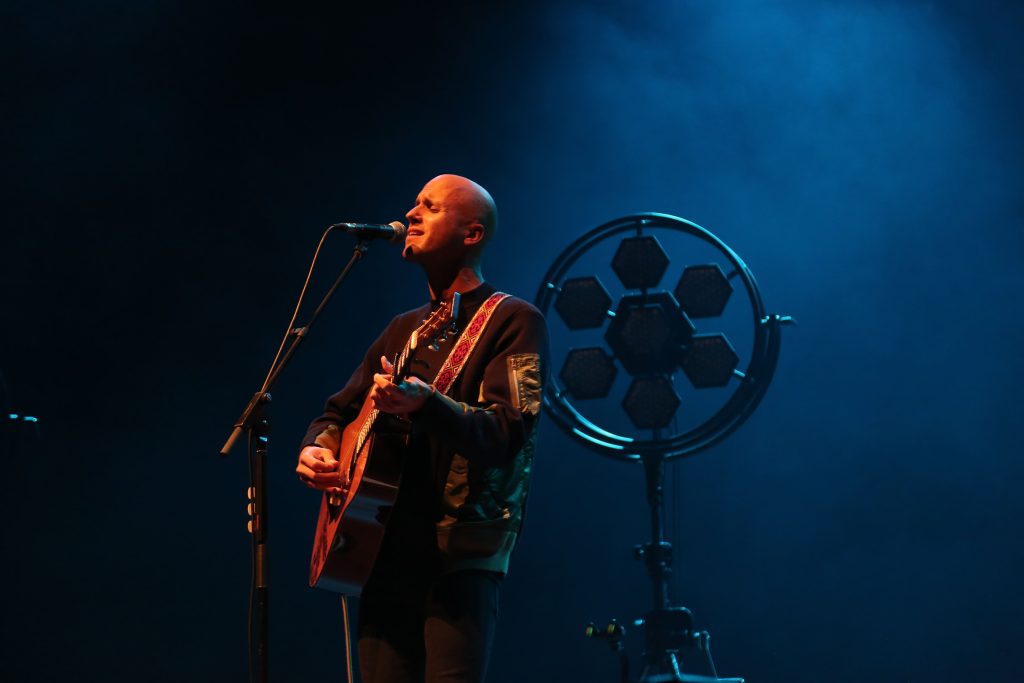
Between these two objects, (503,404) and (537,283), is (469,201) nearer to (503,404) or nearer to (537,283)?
(503,404)

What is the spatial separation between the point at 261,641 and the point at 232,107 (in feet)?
10.4

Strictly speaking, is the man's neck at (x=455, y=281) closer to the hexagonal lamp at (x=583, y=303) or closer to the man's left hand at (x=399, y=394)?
the man's left hand at (x=399, y=394)

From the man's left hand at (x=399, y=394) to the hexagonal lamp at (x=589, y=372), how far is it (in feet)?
6.30

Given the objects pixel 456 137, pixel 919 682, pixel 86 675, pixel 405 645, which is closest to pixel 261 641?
pixel 405 645

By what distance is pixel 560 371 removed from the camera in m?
3.96

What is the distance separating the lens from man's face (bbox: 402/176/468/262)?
2.52 meters

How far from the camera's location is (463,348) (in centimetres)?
236

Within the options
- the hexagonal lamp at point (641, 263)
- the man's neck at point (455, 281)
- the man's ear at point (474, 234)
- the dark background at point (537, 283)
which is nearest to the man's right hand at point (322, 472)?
the man's neck at point (455, 281)

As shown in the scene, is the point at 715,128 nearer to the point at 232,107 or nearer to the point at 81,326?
the point at 232,107

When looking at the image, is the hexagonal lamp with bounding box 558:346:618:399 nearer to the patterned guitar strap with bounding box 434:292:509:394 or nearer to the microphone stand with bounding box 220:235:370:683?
the patterned guitar strap with bounding box 434:292:509:394

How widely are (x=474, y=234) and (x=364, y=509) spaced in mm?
740

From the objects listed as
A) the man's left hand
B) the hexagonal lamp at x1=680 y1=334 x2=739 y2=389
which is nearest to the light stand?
the hexagonal lamp at x1=680 y1=334 x2=739 y2=389

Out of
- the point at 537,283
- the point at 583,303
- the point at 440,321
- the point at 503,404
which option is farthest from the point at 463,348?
the point at 537,283

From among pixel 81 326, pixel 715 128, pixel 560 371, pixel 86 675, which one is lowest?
pixel 86 675
